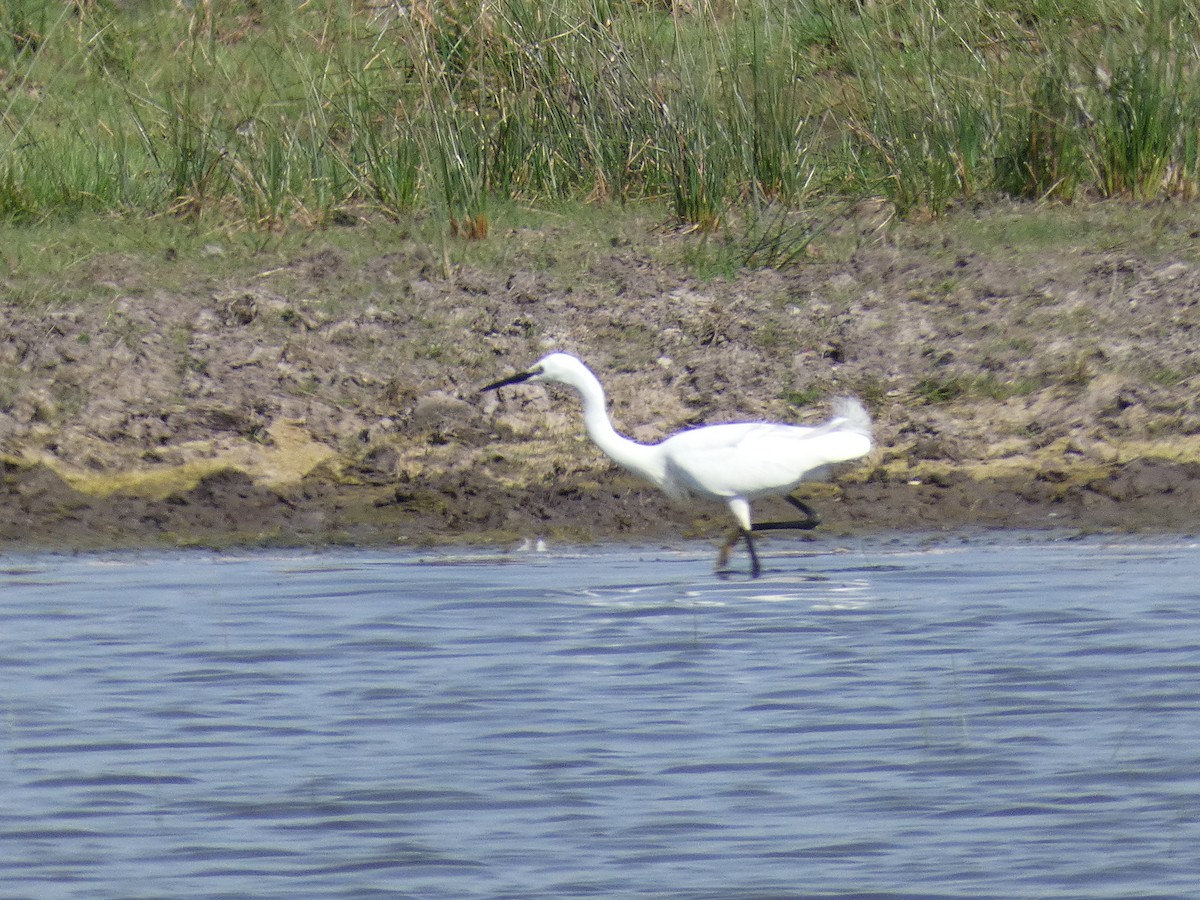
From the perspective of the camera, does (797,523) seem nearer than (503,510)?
Yes

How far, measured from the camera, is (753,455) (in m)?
8.08

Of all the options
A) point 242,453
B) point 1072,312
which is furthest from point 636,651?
point 1072,312

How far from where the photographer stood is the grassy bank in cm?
1089

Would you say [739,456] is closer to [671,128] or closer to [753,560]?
[753,560]

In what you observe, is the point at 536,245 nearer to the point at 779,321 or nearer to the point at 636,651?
the point at 779,321

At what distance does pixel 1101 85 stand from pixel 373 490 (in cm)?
428

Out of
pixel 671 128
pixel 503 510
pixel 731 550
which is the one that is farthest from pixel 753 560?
pixel 671 128

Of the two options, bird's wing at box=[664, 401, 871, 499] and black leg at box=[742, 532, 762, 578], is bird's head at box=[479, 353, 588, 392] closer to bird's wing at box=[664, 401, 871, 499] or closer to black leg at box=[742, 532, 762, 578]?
bird's wing at box=[664, 401, 871, 499]

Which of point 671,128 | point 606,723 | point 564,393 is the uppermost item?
point 671,128

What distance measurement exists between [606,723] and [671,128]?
17.4 feet

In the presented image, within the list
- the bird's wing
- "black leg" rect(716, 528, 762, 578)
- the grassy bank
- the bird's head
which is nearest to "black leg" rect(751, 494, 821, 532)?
"black leg" rect(716, 528, 762, 578)

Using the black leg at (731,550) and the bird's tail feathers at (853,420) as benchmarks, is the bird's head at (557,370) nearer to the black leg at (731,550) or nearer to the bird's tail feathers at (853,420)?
the black leg at (731,550)

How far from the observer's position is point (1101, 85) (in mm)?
10961

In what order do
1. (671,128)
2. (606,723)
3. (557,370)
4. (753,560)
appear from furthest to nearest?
(671,128) → (557,370) → (753,560) → (606,723)
